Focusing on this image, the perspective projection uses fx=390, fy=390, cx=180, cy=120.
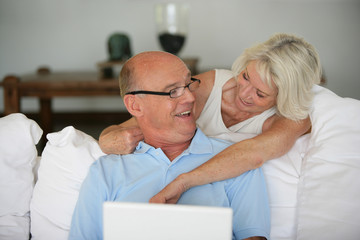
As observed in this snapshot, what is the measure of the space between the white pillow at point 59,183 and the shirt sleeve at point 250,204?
63cm

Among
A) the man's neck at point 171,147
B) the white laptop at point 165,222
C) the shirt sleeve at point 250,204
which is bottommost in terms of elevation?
the shirt sleeve at point 250,204

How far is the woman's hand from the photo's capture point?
4.66 ft

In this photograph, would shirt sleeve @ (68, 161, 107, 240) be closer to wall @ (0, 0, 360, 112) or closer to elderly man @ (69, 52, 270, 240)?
elderly man @ (69, 52, 270, 240)

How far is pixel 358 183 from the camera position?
1586 millimetres

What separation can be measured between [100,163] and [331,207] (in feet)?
3.12

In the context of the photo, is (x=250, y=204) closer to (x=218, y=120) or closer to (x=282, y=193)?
(x=282, y=193)

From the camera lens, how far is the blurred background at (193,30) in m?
4.48

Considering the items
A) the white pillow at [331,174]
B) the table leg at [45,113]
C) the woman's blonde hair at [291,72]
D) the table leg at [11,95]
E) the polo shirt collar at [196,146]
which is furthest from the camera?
the table leg at [45,113]

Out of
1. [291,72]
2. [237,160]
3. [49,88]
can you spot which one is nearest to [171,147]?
[237,160]

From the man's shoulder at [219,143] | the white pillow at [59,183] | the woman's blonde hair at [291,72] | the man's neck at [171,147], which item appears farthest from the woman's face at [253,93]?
the white pillow at [59,183]

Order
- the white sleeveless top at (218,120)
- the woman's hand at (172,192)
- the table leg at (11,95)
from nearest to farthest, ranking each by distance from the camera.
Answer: the woman's hand at (172,192) → the white sleeveless top at (218,120) → the table leg at (11,95)

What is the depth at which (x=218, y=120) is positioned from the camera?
79.1 inches

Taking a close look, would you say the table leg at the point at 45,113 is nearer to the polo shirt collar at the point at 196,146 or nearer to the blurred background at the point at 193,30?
the blurred background at the point at 193,30

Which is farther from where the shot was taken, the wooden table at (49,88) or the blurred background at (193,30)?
the blurred background at (193,30)
